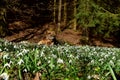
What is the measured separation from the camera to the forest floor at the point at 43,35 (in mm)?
38562

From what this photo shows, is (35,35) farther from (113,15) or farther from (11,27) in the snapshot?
(113,15)

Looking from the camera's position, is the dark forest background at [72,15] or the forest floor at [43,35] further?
the forest floor at [43,35]

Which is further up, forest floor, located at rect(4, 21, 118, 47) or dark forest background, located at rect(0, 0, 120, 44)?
dark forest background, located at rect(0, 0, 120, 44)

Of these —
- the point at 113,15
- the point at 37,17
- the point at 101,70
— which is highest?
the point at 101,70

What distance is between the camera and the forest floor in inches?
1518

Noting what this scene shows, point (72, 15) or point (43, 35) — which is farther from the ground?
point (72, 15)

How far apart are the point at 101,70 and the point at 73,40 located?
34.7m

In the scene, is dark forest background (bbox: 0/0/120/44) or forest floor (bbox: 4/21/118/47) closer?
dark forest background (bbox: 0/0/120/44)

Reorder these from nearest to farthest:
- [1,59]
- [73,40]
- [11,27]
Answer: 1. [1,59]
2. [73,40]
3. [11,27]

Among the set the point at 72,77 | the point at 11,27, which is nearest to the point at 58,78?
the point at 72,77

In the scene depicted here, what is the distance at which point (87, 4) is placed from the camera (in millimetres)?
36969

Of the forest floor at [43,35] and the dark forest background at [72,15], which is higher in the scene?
the dark forest background at [72,15]

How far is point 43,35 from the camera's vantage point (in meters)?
41.2

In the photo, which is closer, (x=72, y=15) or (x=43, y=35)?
(x=43, y=35)
